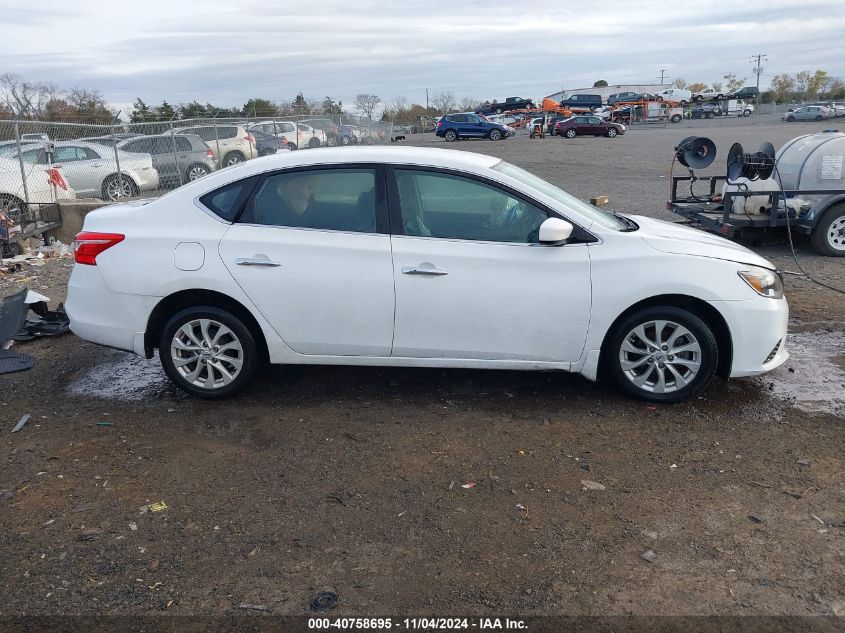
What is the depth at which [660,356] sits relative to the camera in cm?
503

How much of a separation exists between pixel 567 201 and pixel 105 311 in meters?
3.43

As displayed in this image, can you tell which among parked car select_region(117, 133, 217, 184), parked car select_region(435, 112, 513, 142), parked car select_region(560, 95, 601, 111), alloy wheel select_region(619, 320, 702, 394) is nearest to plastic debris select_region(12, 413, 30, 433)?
alloy wheel select_region(619, 320, 702, 394)

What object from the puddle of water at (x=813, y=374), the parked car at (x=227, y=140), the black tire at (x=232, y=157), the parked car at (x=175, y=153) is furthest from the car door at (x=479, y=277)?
the black tire at (x=232, y=157)

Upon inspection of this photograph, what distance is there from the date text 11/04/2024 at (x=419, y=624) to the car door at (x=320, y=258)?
2.28m

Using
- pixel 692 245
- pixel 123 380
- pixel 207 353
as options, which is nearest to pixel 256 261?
pixel 207 353

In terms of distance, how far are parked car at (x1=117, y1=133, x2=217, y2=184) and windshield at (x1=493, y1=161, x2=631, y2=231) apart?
470 inches

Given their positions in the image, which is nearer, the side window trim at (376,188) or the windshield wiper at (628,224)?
the side window trim at (376,188)

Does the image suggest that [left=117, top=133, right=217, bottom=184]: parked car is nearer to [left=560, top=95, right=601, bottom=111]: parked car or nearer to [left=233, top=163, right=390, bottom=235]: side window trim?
[left=233, top=163, right=390, bottom=235]: side window trim

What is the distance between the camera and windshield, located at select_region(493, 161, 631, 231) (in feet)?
17.1

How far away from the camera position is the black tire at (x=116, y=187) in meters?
15.0

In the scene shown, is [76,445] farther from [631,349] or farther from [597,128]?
[597,128]

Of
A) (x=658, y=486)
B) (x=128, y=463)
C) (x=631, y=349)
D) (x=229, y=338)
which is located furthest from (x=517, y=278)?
(x=128, y=463)

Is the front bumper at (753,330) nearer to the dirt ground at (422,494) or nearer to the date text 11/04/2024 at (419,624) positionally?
Answer: the dirt ground at (422,494)

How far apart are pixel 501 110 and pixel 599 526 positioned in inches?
3152
